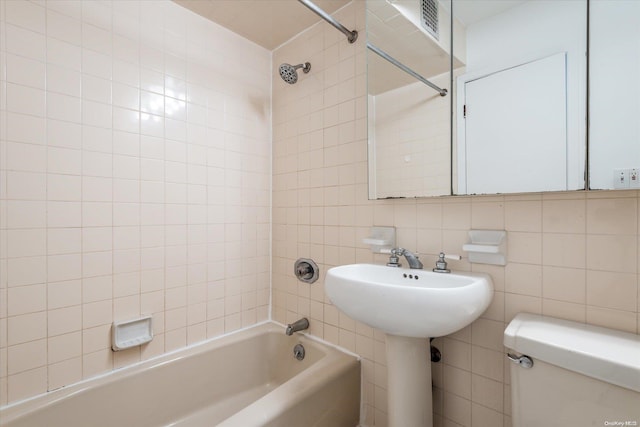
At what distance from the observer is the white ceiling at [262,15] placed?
1529 mm

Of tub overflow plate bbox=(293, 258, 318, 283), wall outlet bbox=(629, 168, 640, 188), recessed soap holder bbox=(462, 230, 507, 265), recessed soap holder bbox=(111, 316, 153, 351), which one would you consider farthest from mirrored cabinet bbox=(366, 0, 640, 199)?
recessed soap holder bbox=(111, 316, 153, 351)

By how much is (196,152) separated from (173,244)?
0.51m

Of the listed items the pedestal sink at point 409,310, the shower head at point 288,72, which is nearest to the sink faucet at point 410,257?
the pedestal sink at point 409,310

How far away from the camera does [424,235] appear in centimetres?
128

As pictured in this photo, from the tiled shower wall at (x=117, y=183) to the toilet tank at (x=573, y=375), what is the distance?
1.43 metres

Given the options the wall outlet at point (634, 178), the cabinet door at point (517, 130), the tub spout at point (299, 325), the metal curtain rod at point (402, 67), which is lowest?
the tub spout at point (299, 325)

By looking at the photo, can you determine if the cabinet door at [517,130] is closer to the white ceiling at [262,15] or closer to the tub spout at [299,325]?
the white ceiling at [262,15]

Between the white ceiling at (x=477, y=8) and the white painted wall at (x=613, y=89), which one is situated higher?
the white ceiling at (x=477, y=8)

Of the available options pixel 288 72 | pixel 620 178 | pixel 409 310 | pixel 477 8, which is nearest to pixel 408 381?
pixel 409 310

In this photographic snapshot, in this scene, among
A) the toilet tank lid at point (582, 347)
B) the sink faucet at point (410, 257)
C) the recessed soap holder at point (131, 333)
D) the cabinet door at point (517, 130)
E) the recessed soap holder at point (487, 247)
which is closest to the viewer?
the toilet tank lid at point (582, 347)

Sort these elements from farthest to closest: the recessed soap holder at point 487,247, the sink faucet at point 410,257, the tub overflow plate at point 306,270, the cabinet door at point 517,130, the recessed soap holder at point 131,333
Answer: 1. the tub overflow plate at point 306,270
2. the recessed soap holder at point 131,333
3. the sink faucet at point 410,257
4. the recessed soap holder at point 487,247
5. the cabinet door at point 517,130

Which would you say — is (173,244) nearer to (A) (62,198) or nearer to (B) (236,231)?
(B) (236,231)

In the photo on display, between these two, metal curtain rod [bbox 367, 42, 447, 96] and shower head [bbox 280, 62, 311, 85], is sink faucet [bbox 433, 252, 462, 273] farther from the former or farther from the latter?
shower head [bbox 280, 62, 311, 85]

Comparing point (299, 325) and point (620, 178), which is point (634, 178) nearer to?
point (620, 178)
